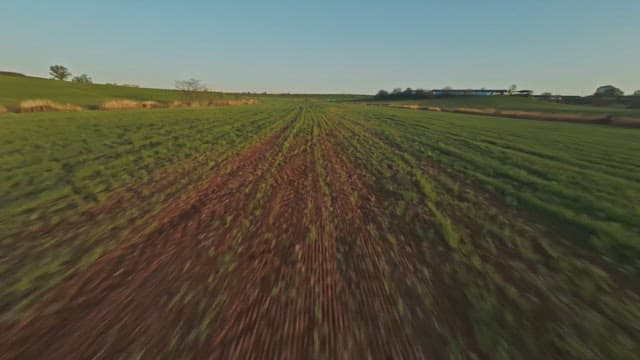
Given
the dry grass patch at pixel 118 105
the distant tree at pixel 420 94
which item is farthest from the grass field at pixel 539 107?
the dry grass patch at pixel 118 105

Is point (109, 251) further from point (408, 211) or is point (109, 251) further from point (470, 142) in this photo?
point (470, 142)

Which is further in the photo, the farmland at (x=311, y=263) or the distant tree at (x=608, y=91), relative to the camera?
the distant tree at (x=608, y=91)

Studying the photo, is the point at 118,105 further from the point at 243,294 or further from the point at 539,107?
the point at 539,107

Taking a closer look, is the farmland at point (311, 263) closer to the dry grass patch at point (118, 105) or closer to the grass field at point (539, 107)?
the dry grass patch at point (118, 105)

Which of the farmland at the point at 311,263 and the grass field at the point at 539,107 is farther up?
the farmland at the point at 311,263

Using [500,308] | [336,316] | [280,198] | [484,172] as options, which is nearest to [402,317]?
[336,316]

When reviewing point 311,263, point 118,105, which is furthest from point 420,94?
point 311,263
